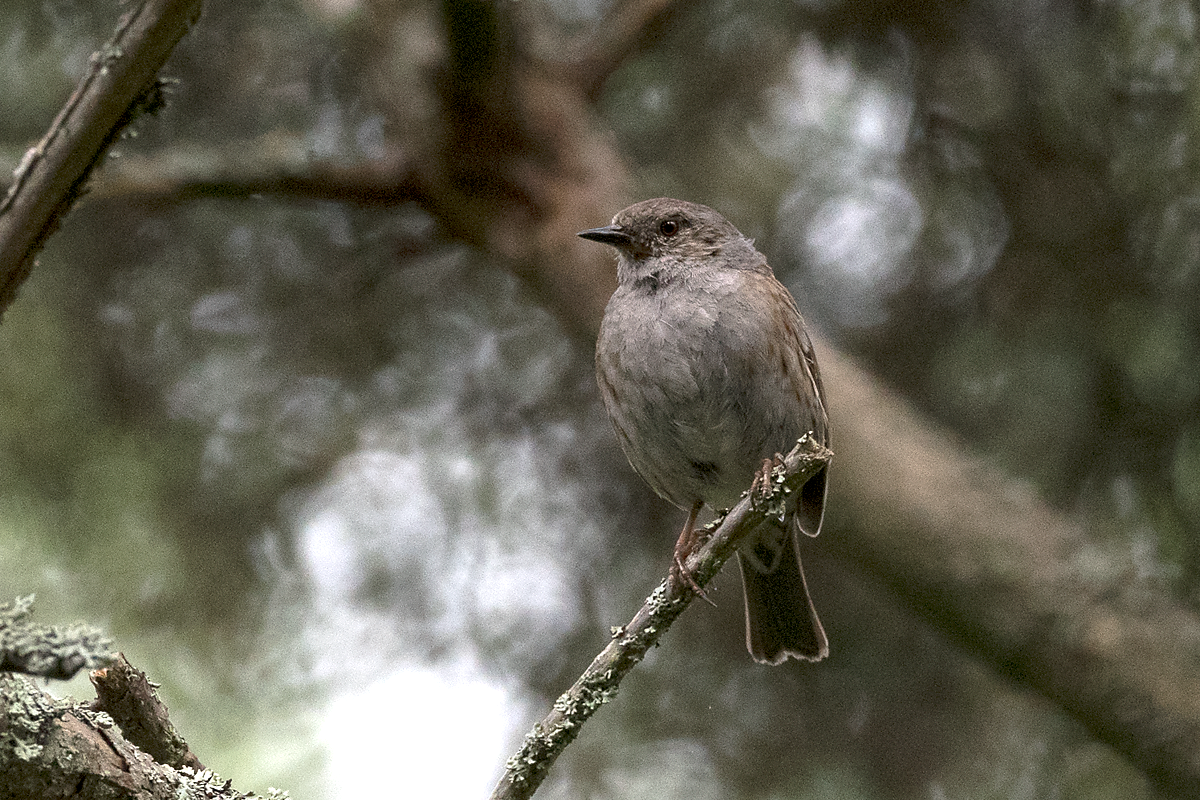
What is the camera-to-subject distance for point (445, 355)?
566 cm

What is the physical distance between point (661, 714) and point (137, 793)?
3243 millimetres

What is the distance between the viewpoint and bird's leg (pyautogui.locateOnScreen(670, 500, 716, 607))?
2.68 metres

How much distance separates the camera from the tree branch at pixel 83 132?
2.62 metres

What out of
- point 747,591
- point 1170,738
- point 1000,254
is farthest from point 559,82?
point 1170,738

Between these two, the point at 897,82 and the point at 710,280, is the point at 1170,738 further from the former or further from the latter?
the point at 897,82

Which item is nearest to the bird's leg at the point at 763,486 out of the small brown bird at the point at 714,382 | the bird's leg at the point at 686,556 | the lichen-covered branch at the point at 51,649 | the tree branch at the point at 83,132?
the bird's leg at the point at 686,556

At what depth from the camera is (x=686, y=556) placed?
3547 millimetres

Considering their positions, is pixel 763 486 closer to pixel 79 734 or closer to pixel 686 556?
pixel 686 556

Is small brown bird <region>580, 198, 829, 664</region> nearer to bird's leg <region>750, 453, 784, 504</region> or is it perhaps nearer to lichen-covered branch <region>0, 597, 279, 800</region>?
bird's leg <region>750, 453, 784, 504</region>

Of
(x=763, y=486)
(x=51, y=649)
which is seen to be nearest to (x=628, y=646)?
(x=763, y=486)

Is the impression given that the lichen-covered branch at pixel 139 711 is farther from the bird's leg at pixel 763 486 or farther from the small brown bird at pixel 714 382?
the small brown bird at pixel 714 382

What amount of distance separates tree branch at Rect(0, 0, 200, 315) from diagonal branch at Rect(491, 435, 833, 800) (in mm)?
1569

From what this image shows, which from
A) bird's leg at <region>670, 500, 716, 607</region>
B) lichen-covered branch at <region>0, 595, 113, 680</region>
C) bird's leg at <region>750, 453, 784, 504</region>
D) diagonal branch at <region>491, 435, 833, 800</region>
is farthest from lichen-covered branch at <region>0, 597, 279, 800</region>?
bird's leg at <region>750, 453, 784, 504</region>

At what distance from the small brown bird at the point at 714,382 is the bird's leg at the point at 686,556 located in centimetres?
1
